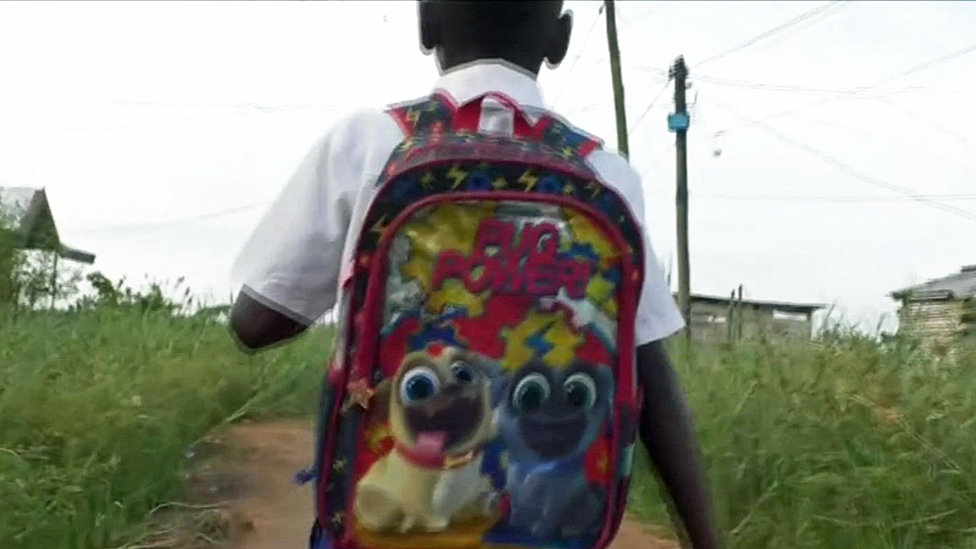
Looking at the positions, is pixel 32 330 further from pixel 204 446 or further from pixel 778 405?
pixel 778 405

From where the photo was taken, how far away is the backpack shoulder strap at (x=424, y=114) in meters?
1.47

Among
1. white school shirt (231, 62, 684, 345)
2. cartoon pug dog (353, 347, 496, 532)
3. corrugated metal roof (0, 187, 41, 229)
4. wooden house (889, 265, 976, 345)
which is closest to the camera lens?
cartoon pug dog (353, 347, 496, 532)

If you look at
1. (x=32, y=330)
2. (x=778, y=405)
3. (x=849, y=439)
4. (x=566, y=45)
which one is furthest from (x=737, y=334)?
(x=566, y=45)

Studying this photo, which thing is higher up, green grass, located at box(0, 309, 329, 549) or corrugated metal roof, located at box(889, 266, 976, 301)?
corrugated metal roof, located at box(889, 266, 976, 301)

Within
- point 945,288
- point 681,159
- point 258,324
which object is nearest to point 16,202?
point 945,288

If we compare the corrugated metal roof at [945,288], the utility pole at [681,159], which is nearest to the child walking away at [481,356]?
the corrugated metal roof at [945,288]

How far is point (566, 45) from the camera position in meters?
1.63

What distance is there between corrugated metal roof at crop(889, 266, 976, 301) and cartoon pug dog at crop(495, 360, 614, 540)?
3858mm

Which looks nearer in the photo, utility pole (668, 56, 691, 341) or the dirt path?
the dirt path

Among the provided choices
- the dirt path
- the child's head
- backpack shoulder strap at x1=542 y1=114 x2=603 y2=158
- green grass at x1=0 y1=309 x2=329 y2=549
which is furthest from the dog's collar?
the dirt path

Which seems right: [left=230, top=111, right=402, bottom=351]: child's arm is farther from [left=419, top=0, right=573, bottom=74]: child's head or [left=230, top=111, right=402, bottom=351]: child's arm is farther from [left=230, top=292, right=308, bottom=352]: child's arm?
[left=419, top=0, right=573, bottom=74]: child's head

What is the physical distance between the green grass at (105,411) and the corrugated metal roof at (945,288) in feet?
8.63

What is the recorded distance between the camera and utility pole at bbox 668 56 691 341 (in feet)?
57.1

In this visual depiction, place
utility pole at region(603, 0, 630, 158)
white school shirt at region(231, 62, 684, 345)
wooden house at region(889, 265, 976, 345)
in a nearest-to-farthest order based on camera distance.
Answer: white school shirt at region(231, 62, 684, 345), wooden house at region(889, 265, 976, 345), utility pole at region(603, 0, 630, 158)
